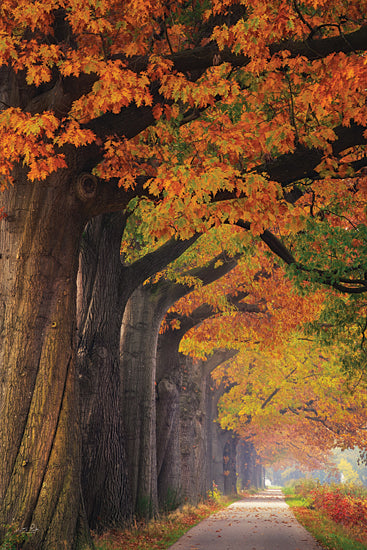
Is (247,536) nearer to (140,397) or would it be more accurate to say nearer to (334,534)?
(334,534)

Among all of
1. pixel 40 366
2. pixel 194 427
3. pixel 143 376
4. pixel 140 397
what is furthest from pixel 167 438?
pixel 40 366

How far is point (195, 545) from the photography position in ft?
32.8

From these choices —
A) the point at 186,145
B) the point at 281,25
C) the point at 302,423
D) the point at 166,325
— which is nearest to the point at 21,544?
the point at 186,145

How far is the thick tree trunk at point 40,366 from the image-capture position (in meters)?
6.92

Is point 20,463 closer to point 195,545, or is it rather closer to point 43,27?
point 195,545

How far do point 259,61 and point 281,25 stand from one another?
51 cm

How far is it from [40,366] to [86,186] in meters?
2.66

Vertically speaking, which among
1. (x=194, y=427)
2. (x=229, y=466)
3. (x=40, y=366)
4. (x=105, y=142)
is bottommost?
(x=229, y=466)

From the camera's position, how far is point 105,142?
8.01m

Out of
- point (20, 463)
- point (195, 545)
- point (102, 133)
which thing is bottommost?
point (195, 545)

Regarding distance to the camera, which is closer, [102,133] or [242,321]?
[102,133]

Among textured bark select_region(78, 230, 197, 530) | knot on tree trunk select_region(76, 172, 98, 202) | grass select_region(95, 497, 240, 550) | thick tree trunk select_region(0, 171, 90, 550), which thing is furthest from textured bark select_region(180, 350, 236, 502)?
knot on tree trunk select_region(76, 172, 98, 202)

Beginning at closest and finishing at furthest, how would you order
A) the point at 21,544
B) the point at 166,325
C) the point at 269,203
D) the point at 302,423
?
the point at 21,544 < the point at 269,203 < the point at 166,325 < the point at 302,423

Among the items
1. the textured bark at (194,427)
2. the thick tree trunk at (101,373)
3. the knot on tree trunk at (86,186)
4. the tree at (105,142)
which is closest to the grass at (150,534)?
the thick tree trunk at (101,373)
